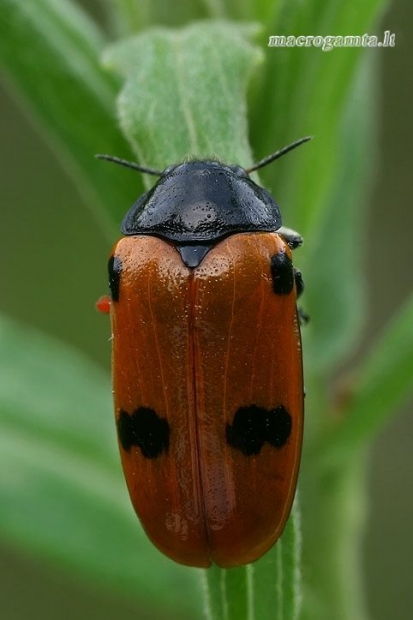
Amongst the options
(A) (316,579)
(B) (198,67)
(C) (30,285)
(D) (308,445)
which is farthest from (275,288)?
(C) (30,285)

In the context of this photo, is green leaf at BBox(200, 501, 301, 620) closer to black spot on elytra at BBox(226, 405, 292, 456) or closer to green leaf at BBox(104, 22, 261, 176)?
black spot on elytra at BBox(226, 405, 292, 456)

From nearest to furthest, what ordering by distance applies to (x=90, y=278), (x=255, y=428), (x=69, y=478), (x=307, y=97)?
(x=255, y=428), (x=307, y=97), (x=69, y=478), (x=90, y=278)

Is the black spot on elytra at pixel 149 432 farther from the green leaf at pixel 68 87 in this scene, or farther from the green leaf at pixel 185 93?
the green leaf at pixel 68 87

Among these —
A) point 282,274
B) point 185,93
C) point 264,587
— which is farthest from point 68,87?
point 264,587

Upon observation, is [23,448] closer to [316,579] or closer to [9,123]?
[316,579]

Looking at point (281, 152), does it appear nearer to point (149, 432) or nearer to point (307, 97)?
point (307, 97)
